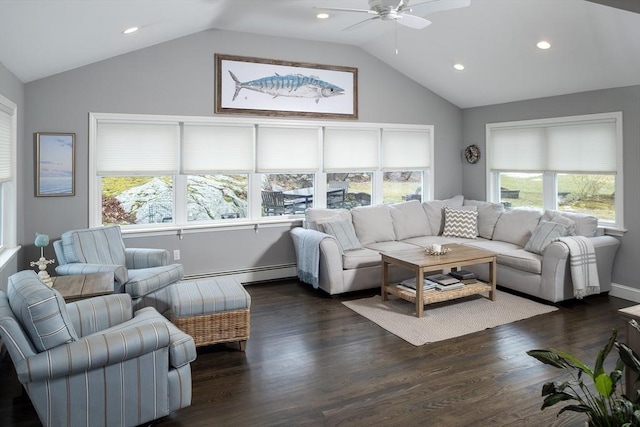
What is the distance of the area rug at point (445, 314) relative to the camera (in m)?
4.25

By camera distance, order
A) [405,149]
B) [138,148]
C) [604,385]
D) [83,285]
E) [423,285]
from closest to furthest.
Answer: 1. [604,385]
2. [83,285]
3. [423,285]
4. [138,148]
5. [405,149]

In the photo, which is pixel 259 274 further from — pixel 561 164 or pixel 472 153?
pixel 561 164

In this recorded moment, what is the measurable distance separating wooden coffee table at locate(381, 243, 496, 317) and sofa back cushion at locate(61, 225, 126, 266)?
2.71m

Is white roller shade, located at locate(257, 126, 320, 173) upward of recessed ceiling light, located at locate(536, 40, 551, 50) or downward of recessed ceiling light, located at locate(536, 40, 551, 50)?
downward

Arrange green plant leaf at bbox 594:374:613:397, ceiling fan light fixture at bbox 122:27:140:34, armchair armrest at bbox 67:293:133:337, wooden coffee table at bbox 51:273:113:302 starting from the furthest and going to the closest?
ceiling fan light fixture at bbox 122:27:140:34, wooden coffee table at bbox 51:273:113:302, armchair armrest at bbox 67:293:133:337, green plant leaf at bbox 594:374:613:397

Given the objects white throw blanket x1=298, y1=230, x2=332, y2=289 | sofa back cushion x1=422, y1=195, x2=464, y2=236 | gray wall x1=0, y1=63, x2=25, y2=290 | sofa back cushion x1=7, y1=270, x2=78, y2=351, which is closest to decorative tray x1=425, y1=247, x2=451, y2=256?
white throw blanket x1=298, y1=230, x2=332, y2=289

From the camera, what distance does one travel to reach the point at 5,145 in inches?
157

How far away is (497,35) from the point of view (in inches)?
199

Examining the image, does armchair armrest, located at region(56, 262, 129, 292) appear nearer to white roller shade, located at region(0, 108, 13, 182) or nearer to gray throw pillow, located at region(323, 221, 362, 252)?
white roller shade, located at region(0, 108, 13, 182)

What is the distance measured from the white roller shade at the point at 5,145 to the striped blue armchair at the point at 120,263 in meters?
0.75

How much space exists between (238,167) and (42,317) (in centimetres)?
359

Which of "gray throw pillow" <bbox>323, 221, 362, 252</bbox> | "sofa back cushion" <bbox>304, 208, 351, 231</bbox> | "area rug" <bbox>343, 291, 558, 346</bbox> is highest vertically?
"sofa back cushion" <bbox>304, 208, 351, 231</bbox>

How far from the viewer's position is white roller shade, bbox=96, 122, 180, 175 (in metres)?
5.11

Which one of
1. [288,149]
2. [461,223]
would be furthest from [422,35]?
[461,223]
